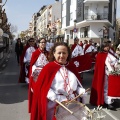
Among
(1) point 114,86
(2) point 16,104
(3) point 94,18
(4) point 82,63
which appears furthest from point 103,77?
(3) point 94,18

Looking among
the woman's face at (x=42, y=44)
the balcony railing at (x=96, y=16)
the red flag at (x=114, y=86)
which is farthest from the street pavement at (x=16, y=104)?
the balcony railing at (x=96, y=16)

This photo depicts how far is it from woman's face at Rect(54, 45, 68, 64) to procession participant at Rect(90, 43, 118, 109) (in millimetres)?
3542

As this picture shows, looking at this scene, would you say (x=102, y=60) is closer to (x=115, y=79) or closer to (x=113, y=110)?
(x=115, y=79)

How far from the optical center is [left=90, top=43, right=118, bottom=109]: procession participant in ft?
24.1

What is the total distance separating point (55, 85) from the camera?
152 inches

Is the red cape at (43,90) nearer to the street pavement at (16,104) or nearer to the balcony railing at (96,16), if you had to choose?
the street pavement at (16,104)

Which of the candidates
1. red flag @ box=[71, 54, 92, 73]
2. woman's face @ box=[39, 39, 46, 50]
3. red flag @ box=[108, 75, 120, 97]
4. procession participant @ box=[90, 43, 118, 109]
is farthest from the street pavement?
red flag @ box=[71, 54, 92, 73]

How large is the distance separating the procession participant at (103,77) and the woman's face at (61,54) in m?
3.54

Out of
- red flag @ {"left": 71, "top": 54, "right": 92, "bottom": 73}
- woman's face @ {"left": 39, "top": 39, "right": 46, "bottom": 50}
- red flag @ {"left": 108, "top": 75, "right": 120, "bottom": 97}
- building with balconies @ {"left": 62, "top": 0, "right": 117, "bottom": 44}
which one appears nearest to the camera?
red flag @ {"left": 108, "top": 75, "right": 120, "bottom": 97}

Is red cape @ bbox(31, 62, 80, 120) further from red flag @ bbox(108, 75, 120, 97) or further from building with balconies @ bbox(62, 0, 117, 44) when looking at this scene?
building with balconies @ bbox(62, 0, 117, 44)

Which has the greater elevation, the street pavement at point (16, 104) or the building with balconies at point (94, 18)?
the building with balconies at point (94, 18)

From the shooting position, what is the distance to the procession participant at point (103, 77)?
7.36 metres

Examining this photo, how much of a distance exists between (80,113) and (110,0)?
4453 centimetres

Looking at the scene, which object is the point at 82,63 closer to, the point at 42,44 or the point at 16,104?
the point at 42,44
